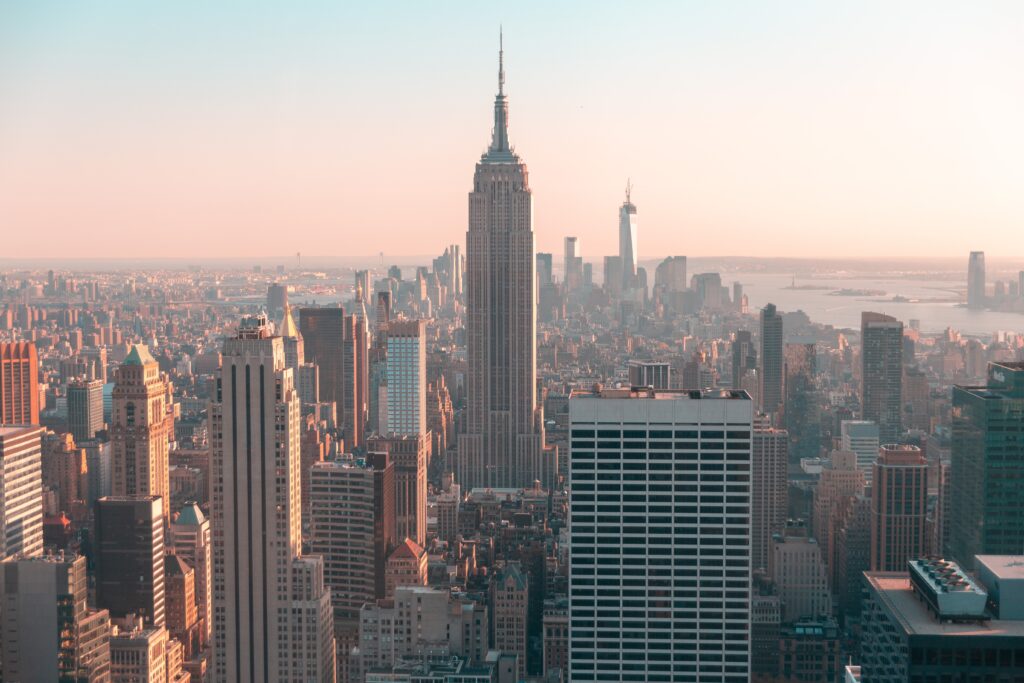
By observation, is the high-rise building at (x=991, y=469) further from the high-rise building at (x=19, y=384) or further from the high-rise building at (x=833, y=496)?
the high-rise building at (x=19, y=384)

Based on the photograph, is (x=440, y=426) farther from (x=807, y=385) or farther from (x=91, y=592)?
(x=91, y=592)

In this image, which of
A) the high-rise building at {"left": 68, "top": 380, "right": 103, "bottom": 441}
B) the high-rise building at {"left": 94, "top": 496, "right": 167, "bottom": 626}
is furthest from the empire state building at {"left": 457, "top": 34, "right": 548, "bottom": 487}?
the high-rise building at {"left": 94, "top": 496, "right": 167, "bottom": 626}

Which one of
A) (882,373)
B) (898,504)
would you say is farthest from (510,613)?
(882,373)

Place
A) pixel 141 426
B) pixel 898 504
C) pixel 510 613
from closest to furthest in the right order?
pixel 510 613 → pixel 898 504 → pixel 141 426

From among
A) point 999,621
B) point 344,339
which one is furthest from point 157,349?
point 999,621

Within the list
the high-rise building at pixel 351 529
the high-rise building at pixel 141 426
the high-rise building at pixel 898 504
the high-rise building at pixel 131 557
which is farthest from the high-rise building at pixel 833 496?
the high-rise building at pixel 141 426

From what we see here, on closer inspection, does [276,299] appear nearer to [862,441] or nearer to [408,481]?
[408,481]
